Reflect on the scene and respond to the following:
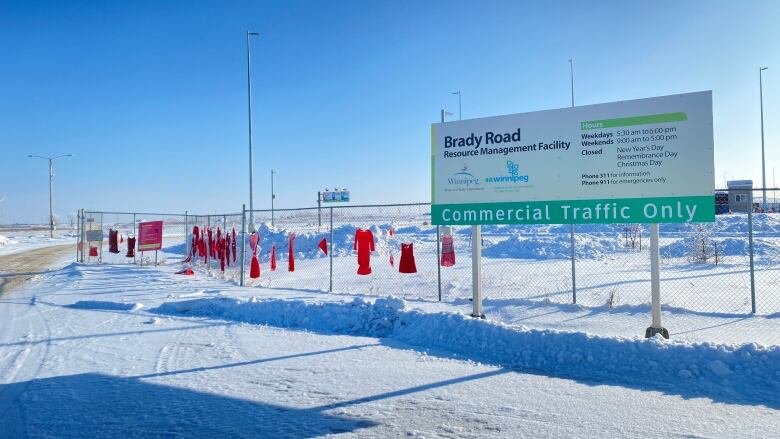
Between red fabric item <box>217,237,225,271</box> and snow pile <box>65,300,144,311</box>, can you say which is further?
red fabric item <box>217,237,225,271</box>

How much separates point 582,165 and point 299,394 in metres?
5.19

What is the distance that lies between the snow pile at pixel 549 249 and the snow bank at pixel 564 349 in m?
14.1

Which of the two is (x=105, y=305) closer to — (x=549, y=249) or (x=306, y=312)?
(x=306, y=312)

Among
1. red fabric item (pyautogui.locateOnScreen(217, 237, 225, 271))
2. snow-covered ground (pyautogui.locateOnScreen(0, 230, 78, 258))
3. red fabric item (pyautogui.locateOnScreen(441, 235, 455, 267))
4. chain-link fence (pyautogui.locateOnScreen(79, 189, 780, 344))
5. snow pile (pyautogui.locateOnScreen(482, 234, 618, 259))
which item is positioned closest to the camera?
chain-link fence (pyautogui.locateOnScreen(79, 189, 780, 344))

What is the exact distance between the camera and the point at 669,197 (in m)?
6.95

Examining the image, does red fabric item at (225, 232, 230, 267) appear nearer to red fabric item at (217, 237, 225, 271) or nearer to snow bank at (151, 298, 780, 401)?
→ red fabric item at (217, 237, 225, 271)

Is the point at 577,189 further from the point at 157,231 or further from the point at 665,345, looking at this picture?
the point at 157,231

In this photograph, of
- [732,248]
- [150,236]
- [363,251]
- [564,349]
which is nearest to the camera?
[564,349]

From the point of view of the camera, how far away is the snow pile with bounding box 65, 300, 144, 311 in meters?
10.4

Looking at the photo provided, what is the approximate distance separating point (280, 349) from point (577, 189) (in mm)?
4911

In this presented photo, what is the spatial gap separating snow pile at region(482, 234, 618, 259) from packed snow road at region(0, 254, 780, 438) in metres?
15.0

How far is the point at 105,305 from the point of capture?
1071 centimetres

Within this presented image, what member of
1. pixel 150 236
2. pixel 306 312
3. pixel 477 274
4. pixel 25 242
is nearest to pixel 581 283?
pixel 477 274

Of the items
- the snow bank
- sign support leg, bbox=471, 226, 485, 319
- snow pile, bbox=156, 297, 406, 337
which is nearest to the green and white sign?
sign support leg, bbox=471, 226, 485, 319
